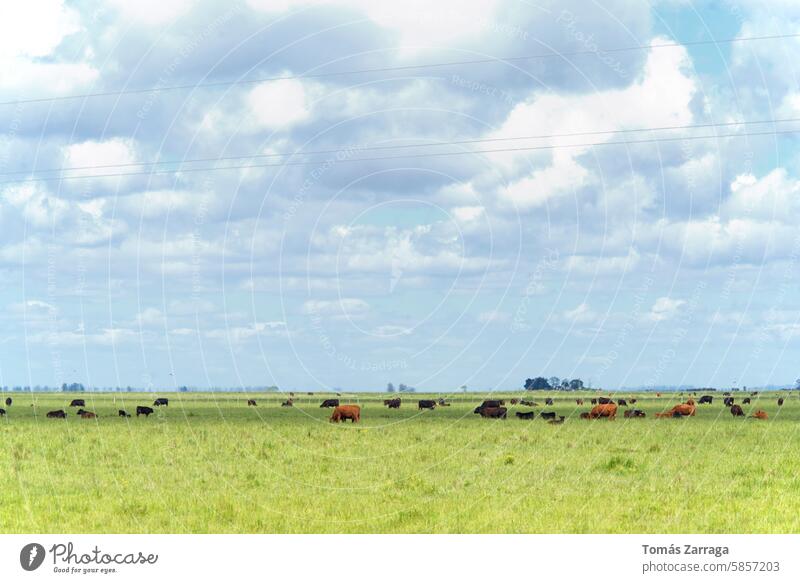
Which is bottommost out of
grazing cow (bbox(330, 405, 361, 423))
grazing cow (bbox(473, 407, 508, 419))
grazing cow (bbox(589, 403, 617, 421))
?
grazing cow (bbox(589, 403, 617, 421))

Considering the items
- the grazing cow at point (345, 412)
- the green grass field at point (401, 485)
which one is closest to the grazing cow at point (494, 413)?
the grazing cow at point (345, 412)

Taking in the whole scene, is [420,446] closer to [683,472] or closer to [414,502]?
[683,472]

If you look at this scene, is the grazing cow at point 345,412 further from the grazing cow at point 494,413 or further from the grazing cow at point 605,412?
the grazing cow at point 605,412

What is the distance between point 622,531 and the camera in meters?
18.9

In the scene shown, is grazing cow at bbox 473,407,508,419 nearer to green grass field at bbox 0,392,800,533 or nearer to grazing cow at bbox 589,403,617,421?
grazing cow at bbox 589,403,617,421

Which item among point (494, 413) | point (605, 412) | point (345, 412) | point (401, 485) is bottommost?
point (605, 412)

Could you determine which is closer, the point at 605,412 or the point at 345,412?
the point at 345,412

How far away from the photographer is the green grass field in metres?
19.7

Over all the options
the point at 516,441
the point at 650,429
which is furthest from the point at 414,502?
the point at 650,429

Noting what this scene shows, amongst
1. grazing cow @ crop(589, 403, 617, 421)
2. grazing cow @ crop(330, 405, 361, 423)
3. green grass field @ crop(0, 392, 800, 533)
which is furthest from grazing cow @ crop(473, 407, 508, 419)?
green grass field @ crop(0, 392, 800, 533)

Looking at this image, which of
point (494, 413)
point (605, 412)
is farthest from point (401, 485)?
point (494, 413)

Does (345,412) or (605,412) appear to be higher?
(345,412)

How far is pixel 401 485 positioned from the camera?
2431 centimetres

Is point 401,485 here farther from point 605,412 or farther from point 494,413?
point 494,413
